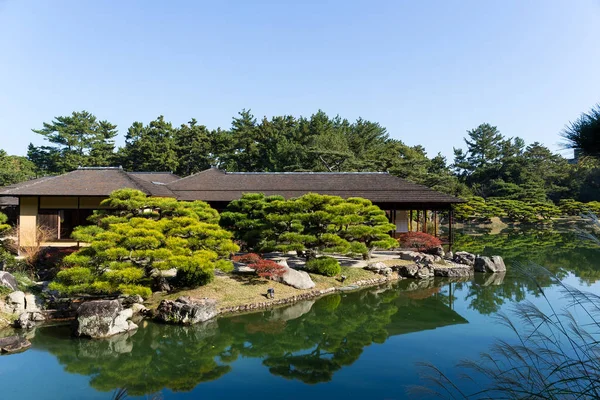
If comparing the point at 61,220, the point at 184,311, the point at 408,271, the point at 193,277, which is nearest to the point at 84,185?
the point at 61,220

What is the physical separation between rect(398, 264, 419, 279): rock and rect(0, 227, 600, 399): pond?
2.56 meters

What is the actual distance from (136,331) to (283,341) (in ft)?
10.1

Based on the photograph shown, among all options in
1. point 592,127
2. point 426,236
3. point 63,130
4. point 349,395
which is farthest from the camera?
point 63,130

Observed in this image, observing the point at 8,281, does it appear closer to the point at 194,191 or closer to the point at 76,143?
the point at 194,191

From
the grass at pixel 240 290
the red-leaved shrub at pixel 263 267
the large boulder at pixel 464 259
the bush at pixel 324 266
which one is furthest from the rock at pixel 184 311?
the large boulder at pixel 464 259

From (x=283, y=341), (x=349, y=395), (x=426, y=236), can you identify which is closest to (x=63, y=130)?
(x=426, y=236)

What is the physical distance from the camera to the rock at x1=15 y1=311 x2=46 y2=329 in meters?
8.66

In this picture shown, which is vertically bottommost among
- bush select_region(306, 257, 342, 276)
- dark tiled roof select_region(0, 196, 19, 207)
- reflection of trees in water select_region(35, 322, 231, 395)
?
reflection of trees in water select_region(35, 322, 231, 395)

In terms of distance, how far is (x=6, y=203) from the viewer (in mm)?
16938

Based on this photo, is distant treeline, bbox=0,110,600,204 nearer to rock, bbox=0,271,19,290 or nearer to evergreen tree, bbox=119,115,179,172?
evergreen tree, bbox=119,115,179,172

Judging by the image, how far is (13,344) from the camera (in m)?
7.59

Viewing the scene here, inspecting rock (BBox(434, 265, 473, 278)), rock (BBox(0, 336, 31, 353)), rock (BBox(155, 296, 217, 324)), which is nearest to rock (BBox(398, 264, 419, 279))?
rock (BBox(434, 265, 473, 278))

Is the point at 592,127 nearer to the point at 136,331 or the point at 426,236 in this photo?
the point at 136,331

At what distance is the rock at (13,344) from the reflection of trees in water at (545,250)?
13969mm
